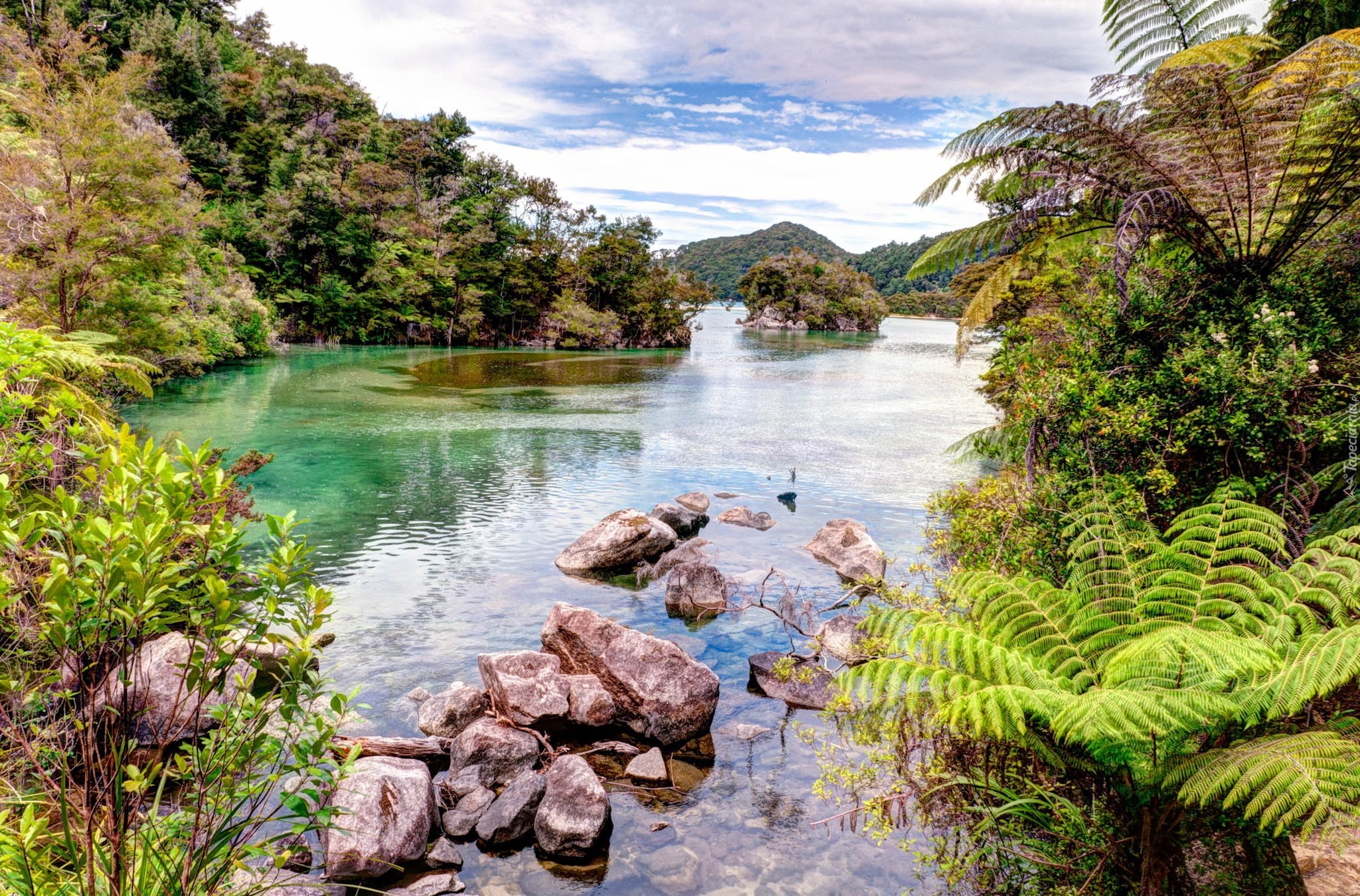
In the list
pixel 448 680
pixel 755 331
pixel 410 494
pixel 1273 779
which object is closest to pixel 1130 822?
pixel 1273 779

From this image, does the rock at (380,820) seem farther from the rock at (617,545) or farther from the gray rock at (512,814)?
the rock at (617,545)

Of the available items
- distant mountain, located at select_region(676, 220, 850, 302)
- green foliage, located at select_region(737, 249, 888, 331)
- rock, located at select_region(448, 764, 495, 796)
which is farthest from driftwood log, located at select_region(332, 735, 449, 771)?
distant mountain, located at select_region(676, 220, 850, 302)

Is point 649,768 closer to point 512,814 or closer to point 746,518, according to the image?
point 512,814

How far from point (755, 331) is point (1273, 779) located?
8911 cm

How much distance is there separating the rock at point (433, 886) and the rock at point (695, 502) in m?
9.06

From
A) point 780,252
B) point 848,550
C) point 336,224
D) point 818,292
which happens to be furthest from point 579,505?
point 780,252

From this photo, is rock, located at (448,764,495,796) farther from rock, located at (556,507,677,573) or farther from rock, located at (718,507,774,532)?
rock, located at (718,507,774,532)

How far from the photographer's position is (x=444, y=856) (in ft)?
15.7

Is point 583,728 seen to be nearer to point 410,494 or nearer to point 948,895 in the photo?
point 948,895

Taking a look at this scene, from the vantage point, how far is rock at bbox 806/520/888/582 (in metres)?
10.1

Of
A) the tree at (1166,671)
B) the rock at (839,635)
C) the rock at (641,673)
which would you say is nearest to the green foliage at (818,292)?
the rock at (839,635)

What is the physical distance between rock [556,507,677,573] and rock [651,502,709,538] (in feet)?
3.53

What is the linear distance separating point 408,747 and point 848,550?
7051mm

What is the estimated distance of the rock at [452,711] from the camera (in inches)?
244
